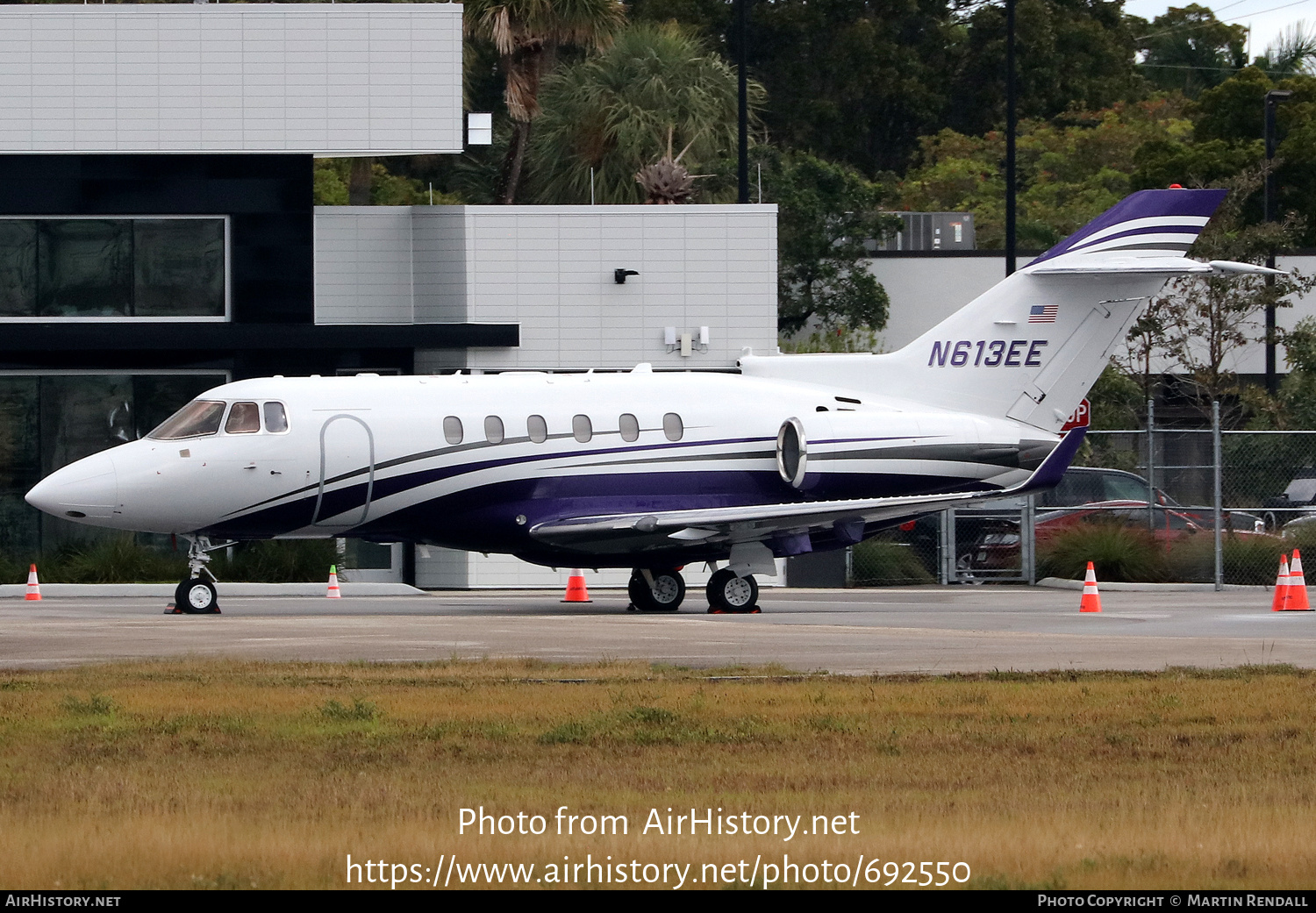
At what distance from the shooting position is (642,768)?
1037 cm

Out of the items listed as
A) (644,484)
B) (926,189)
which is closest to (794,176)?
(926,189)

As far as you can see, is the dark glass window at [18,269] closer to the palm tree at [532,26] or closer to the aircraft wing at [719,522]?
the aircraft wing at [719,522]

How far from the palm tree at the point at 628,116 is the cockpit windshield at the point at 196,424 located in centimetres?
2030

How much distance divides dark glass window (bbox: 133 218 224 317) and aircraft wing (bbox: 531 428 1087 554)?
9.69m

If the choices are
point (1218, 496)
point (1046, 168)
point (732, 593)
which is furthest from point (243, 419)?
point (1046, 168)

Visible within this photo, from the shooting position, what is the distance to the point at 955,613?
74.4ft

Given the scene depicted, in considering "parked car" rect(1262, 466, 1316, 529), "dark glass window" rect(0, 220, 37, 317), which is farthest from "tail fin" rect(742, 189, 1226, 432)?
"dark glass window" rect(0, 220, 37, 317)

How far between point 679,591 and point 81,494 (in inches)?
296

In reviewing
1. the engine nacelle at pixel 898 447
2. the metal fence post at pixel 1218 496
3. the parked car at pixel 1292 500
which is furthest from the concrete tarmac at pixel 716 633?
the parked car at pixel 1292 500

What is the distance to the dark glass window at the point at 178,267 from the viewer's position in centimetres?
3017

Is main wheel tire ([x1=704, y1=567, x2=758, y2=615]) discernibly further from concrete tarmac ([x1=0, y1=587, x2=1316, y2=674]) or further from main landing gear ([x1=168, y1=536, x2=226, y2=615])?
main landing gear ([x1=168, y1=536, x2=226, y2=615])

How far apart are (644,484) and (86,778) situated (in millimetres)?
13937
